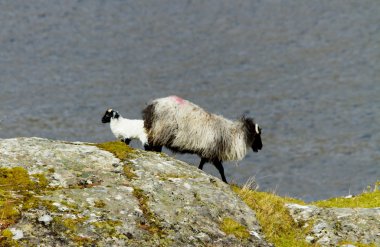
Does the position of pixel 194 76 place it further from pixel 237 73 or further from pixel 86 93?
pixel 86 93

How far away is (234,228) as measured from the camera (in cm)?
1154

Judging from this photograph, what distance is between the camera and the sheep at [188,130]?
18.1 meters

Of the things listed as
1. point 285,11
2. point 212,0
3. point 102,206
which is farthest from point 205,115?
point 212,0

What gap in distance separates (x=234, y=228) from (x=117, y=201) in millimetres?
2044

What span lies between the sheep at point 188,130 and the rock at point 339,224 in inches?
173

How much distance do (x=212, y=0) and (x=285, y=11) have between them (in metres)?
12.8

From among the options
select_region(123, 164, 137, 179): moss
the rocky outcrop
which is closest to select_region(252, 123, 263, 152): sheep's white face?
the rocky outcrop

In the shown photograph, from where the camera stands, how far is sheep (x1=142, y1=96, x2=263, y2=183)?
18125 mm

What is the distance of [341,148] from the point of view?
53656mm

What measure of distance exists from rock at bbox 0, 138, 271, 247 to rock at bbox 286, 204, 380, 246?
1.60m

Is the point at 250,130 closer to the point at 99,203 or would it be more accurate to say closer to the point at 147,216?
the point at 147,216

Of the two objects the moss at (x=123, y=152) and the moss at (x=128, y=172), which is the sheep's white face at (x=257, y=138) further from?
the moss at (x=128, y=172)

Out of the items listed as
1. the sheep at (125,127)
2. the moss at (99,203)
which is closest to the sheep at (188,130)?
the sheep at (125,127)

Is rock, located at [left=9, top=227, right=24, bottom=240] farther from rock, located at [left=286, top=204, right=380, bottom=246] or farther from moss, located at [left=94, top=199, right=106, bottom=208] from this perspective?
rock, located at [left=286, top=204, right=380, bottom=246]
